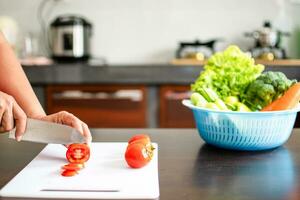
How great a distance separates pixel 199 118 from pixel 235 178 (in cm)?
25

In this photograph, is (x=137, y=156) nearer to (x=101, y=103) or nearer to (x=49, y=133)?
(x=49, y=133)

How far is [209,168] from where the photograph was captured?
2.82 ft

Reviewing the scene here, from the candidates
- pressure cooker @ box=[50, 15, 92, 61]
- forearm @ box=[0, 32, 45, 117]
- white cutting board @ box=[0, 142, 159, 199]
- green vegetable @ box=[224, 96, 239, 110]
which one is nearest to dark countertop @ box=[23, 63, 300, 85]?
pressure cooker @ box=[50, 15, 92, 61]

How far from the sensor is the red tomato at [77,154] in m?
0.86

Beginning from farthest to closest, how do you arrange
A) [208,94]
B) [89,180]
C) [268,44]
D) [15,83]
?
[268,44]
[15,83]
[208,94]
[89,180]

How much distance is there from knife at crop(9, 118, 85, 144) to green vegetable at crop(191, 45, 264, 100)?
1.08 ft

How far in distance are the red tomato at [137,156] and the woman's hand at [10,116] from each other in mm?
222

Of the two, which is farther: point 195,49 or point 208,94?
point 195,49

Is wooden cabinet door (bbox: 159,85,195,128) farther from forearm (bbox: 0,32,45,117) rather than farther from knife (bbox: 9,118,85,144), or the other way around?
knife (bbox: 9,118,85,144)

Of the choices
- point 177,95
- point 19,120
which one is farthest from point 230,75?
point 177,95

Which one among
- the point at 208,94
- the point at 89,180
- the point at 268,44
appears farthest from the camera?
the point at 268,44

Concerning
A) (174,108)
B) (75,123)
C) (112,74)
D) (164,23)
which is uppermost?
(164,23)

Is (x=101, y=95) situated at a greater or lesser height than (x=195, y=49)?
lesser

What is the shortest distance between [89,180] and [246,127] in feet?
1.23
